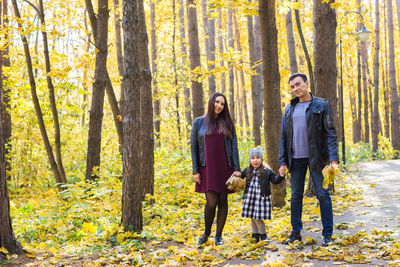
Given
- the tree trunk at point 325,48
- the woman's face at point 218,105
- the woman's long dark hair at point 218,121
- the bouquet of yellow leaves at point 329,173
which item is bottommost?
the bouquet of yellow leaves at point 329,173

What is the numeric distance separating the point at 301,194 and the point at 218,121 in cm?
144

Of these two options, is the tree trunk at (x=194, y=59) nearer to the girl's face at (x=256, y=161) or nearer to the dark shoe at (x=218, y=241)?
the girl's face at (x=256, y=161)

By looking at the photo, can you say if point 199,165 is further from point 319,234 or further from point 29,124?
point 29,124

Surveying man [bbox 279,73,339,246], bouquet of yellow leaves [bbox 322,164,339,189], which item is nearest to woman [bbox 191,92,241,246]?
man [bbox 279,73,339,246]

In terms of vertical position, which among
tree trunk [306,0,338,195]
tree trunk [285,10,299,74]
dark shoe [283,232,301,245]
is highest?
tree trunk [285,10,299,74]

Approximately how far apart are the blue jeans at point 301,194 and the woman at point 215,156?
0.73 meters

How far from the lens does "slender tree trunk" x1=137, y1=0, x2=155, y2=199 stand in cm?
815

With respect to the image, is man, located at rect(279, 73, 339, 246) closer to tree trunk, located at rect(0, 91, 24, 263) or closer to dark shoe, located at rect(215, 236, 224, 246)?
dark shoe, located at rect(215, 236, 224, 246)

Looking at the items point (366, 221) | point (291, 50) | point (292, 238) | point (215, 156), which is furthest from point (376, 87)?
point (215, 156)

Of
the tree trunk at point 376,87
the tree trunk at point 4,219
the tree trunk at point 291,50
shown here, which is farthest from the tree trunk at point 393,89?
the tree trunk at point 4,219

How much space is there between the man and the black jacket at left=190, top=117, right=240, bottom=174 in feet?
2.04

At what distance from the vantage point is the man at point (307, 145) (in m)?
4.91

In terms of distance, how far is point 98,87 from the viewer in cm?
1022

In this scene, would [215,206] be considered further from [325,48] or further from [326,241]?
[325,48]
